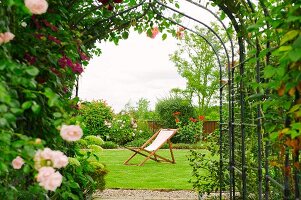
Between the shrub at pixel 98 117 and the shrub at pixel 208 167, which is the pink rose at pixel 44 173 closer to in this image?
the shrub at pixel 208 167

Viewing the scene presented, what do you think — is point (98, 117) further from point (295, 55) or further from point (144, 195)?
point (295, 55)

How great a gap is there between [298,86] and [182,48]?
17.2 m

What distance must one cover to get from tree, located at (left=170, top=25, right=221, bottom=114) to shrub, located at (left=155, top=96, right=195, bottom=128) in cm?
227

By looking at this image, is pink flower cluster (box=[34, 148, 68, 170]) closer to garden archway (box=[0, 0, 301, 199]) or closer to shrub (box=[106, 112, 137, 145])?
garden archway (box=[0, 0, 301, 199])

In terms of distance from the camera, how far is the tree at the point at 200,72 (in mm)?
18203

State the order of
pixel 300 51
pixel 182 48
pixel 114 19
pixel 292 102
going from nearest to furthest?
pixel 300 51 < pixel 292 102 < pixel 114 19 < pixel 182 48

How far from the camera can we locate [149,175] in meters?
7.71

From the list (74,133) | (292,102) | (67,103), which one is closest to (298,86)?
(292,102)

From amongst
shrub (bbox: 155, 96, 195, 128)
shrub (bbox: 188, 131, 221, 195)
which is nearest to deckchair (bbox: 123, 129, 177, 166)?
shrub (bbox: 188, 131, 221, 195)

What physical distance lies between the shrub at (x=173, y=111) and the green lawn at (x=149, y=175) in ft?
18.3

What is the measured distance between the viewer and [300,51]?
1701mm

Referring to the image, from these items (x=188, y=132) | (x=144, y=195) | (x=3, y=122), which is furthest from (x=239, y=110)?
(x=188, y=132)

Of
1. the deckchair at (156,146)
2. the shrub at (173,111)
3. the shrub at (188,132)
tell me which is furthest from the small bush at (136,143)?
the deckchair at (156,146)

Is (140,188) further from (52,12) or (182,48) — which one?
(182,48)
